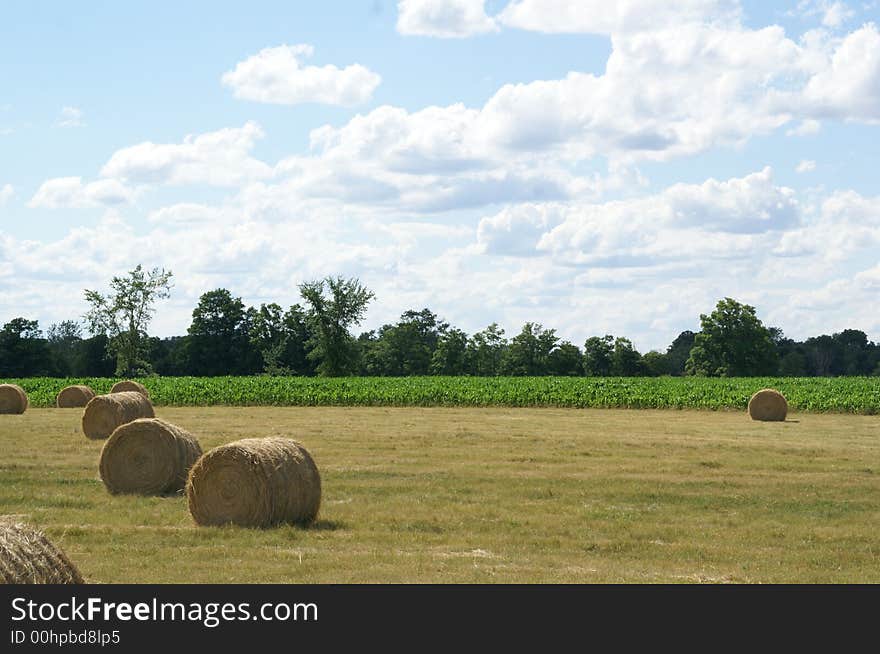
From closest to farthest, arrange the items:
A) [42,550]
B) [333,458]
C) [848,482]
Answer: [42,550], [848,482], [333,458]

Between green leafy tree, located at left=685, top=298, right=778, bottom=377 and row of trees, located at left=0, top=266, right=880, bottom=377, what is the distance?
0.10 meters

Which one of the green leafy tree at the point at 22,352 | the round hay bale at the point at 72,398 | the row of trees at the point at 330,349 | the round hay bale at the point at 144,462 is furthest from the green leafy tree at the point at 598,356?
the round hay bale at the point at 144,462

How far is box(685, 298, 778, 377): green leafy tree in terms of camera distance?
111750mm

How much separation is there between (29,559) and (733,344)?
109m

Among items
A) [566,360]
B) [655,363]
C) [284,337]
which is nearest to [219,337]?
[284,337]

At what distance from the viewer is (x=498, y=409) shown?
157 ft

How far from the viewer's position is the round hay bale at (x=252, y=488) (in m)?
15.3

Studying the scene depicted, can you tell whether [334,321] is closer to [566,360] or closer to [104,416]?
[566,360]

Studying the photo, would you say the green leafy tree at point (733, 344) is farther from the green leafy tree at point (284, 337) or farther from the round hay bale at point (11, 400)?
the round hay bale at point (11, 400)

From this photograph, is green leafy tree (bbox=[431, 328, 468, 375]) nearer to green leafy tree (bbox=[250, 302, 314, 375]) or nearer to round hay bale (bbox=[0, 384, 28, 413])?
green leafy tree (bbox=[250, 302, 314, 375])

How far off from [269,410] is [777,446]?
82.2 ft
